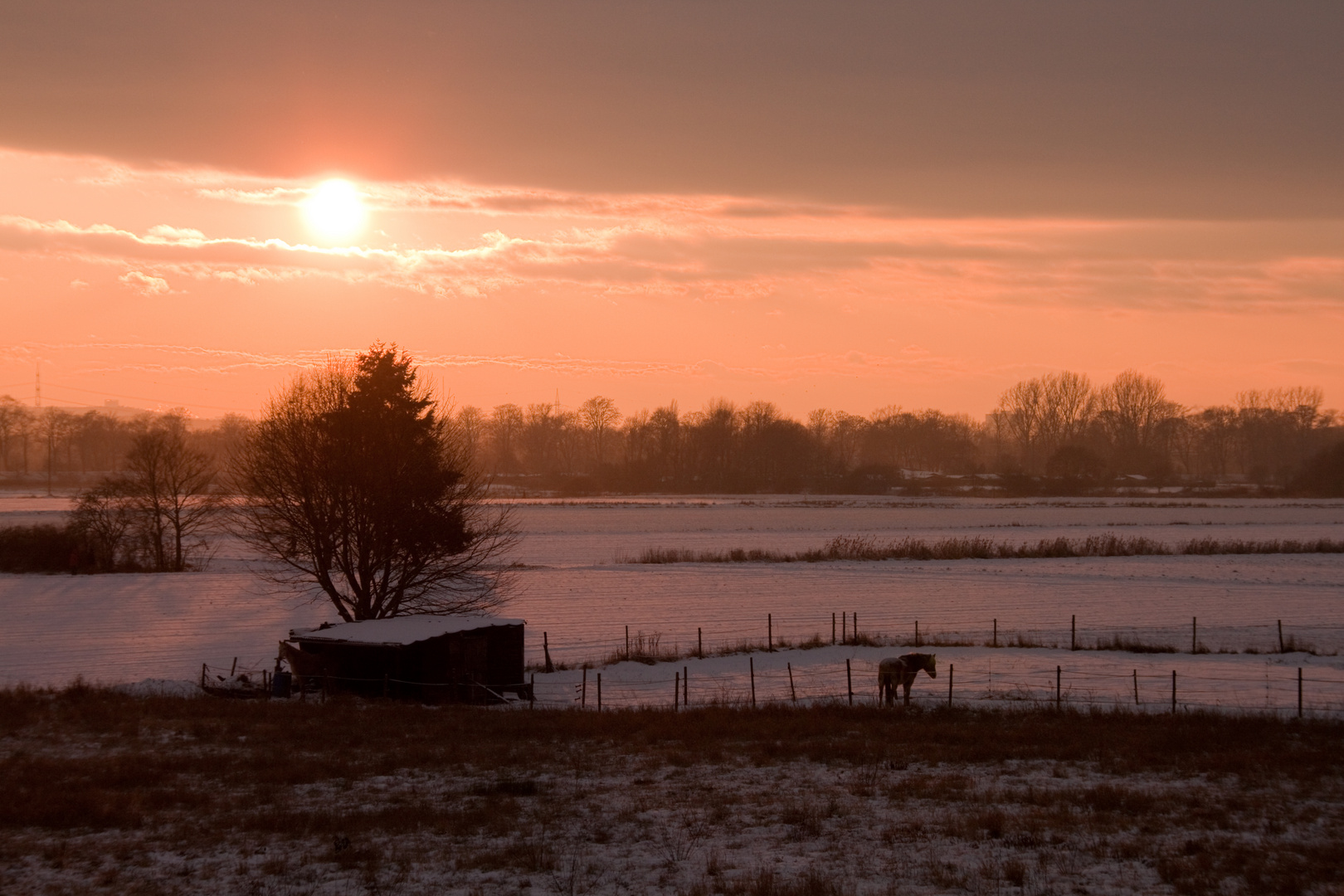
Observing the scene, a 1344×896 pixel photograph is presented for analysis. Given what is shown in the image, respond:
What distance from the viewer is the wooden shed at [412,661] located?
90.6ft

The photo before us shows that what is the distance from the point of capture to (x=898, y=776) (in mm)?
17344

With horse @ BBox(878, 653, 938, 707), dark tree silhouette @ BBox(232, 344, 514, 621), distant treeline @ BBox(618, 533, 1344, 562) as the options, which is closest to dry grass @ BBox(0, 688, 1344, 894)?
horse @ BBox(878, 653, 938, 707)

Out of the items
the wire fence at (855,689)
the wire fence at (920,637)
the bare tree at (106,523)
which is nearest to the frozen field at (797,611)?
the wire fence at (920,637)

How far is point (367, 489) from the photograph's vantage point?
110 ft

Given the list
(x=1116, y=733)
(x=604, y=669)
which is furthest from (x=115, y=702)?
(x=1116, y=733)

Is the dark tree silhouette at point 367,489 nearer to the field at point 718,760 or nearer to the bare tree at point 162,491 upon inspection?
the field at point 718,760

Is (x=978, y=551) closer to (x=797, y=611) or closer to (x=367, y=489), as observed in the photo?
(x=797, y=611)

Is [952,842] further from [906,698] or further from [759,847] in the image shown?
[906,698]

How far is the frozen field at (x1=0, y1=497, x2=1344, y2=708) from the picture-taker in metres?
32.1

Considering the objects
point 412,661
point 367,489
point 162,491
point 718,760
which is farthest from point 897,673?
point 162,491

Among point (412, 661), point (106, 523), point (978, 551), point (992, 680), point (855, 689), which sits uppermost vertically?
point (106, 523)

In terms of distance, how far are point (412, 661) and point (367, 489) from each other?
758 cm

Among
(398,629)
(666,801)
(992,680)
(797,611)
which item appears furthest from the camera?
(797,611)

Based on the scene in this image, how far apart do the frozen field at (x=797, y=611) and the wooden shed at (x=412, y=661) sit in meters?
2.34
